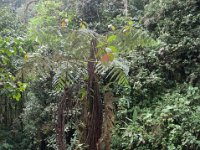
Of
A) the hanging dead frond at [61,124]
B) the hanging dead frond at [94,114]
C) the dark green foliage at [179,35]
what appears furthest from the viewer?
the dark green foliage at [179,35]

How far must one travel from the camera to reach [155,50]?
6156 millimetres

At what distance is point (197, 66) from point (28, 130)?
3630 mm

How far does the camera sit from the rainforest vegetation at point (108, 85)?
2.97 metres

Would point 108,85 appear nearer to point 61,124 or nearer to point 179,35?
point 61,124

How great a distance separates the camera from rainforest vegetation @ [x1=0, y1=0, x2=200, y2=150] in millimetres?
2975

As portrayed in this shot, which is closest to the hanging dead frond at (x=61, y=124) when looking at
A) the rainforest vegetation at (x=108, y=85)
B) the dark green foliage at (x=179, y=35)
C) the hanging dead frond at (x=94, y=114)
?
the rainforest vegetation at (x=108, y=85)

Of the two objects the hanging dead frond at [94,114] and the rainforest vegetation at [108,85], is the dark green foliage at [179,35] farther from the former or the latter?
the hanging dead frond at [94,114]

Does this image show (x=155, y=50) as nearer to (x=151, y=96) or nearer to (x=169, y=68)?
(x=169, y=68)

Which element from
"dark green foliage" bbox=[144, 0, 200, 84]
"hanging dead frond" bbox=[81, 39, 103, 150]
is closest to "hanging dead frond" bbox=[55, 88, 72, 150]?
"hanging dead frond" bbox=[81, 39, 103, 150]

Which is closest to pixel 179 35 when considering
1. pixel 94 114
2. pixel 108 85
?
pixel 108 85

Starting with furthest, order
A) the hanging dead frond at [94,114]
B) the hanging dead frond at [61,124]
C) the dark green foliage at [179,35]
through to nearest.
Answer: the dark green foliage at [179,35], the hanging dead frond at [94,114], the hanging dead frond at [61,124]

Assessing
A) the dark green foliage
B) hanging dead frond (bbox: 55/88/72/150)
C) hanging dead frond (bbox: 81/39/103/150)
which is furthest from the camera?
the dark green foliage

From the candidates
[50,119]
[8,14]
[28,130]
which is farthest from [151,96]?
[8,14]

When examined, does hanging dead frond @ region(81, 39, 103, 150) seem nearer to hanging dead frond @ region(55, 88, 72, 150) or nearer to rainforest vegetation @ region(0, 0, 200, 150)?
rainforest vegetation @ region(0, 0, 200, 150)
